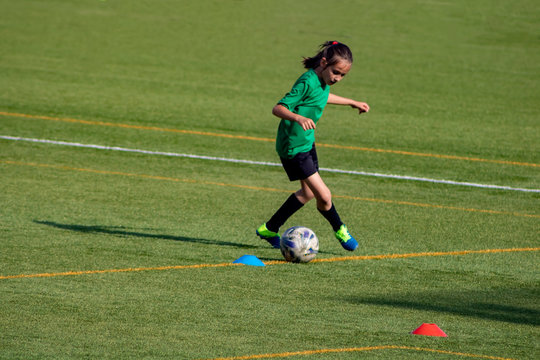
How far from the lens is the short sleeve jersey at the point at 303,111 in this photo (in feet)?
28.1

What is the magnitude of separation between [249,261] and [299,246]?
44 centimetres

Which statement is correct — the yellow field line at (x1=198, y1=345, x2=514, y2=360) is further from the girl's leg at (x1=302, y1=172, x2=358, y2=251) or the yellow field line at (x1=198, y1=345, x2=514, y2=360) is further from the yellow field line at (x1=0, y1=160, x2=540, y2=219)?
the yellow field line at (x1=0, y1=160, x2=540, y2=219)

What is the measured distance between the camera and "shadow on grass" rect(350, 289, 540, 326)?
7.04 metres

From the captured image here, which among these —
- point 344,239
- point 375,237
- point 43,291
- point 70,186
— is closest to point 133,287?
point 43,291

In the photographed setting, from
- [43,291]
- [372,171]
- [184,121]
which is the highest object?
[184,121]

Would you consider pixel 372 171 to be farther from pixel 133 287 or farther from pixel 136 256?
pixel 133 287

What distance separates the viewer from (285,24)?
93.4 feet

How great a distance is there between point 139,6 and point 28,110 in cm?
1266

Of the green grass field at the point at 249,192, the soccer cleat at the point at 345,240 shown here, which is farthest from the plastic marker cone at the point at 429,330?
the soccer cleat at the point at 345,240

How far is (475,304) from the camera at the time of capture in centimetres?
736

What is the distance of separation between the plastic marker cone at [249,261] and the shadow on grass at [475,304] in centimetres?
120

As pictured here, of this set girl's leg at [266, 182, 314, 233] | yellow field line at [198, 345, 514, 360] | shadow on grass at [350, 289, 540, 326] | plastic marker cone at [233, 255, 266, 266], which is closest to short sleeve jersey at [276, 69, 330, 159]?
girl's leg at [266, 182, 314, 233]

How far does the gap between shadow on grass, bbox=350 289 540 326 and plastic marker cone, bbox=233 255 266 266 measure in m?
1.20

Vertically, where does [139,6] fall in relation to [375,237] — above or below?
above
